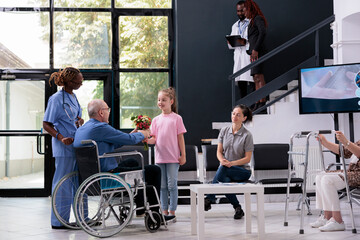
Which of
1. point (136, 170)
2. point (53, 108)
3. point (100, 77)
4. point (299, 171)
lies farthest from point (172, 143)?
point (100, 77)

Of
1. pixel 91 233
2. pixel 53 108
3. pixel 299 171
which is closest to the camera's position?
pixel 91 233

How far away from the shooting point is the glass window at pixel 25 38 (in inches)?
310

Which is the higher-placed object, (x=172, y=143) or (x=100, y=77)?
(x=100, y=77)

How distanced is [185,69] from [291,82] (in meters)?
1.61

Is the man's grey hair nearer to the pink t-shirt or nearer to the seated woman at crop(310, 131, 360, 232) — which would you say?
the pink t-shirt

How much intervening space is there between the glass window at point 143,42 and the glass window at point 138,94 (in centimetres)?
17

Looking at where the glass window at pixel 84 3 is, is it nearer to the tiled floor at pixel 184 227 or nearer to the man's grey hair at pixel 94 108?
the tiled floor at pixel 184 227

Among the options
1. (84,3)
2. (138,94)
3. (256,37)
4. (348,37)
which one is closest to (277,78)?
(256,37)

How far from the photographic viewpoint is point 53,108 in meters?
4.50

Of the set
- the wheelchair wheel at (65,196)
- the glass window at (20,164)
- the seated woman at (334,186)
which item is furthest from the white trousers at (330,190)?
the glass window at (20,164)

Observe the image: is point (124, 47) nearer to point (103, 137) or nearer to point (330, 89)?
point (330, 89)

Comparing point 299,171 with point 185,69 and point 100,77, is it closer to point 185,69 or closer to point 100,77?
point 185,69

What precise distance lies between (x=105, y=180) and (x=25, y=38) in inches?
181

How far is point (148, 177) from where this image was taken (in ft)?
14.9
